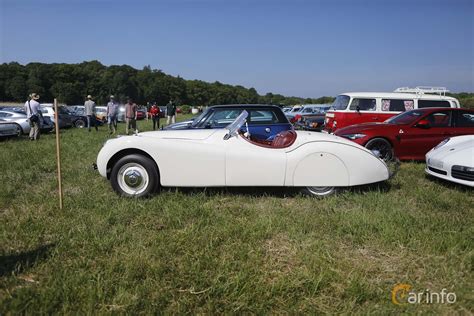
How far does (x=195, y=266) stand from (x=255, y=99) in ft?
427

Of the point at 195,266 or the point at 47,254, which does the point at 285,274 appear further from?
the point at 47,254

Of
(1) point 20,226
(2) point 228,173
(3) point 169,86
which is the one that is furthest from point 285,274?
(3) point 169,86

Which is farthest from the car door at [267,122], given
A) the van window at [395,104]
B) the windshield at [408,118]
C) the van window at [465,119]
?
the van window at [395,104]

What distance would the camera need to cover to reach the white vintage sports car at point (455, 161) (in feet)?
16.2

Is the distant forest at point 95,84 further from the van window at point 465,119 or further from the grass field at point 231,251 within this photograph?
the grass field at point 231,251

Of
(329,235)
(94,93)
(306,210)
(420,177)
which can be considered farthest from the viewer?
(94,93)

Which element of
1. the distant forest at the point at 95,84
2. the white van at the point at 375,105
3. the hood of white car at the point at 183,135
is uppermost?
the distant forest at the point at 95,84

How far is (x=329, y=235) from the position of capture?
3383mm

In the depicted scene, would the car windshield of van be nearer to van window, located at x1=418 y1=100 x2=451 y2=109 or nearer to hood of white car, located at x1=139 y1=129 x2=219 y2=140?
van window, located at x1=418 y1=100 x2=451 y2=109

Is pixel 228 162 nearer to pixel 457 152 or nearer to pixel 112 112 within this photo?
pixel 457 152

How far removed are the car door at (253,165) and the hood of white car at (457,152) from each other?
2.74 meters

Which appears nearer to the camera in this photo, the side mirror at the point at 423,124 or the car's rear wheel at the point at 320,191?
the car's rear wheel at the point at 320,191

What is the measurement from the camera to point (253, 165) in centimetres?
431

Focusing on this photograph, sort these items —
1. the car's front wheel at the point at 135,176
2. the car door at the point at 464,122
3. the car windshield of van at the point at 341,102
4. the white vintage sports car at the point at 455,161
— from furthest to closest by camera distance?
the car windshield of van at the point at 341,102, the car door at the point at 464,122, the white vintage sports car at the point at 455,161, the car's front wheel at the point at 135,176
